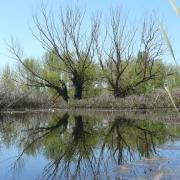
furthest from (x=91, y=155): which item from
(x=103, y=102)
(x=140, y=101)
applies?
(x=103, y=102)

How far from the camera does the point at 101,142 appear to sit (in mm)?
9414

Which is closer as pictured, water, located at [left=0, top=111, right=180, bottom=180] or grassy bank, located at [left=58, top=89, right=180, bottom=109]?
water, located at [left=0, top=111, right=180, bottom=180]

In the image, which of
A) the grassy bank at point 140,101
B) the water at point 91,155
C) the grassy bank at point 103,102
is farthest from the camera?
the grassy bank at point 140,101

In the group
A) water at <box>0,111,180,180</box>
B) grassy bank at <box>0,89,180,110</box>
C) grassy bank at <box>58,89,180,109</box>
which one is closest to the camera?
water at <box>0,111,180,180</box>

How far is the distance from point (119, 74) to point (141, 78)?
7.58 ft

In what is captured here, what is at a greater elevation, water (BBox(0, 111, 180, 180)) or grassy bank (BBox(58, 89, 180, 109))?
grassy bank (BBox(58, 89, 180, 109))

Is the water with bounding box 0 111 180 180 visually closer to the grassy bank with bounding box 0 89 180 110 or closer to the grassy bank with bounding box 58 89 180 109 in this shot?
the grassy bank with bounding box 0 89 180 110

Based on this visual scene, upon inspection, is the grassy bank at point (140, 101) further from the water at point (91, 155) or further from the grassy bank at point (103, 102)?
the water at point (91, 155)

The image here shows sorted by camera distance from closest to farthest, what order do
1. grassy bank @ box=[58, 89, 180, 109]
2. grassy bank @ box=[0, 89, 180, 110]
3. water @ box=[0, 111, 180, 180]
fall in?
water @ box=[0, 111, 180, 180] → grassy bank @ box=[0, 89, 180, 110] → grassy bank @ box=[58, 89, 180, 109]

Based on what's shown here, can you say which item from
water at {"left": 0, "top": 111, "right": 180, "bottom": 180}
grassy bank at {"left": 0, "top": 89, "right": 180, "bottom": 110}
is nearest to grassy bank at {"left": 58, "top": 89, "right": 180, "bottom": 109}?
grassy bank at {"left": 0, "top": 89, "right": 180, "bottom": 110}

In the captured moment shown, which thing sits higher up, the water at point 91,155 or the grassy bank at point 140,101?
the grassy bank at point 140,101

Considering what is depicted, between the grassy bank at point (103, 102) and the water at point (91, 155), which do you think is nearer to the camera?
the water at point (91, 155)

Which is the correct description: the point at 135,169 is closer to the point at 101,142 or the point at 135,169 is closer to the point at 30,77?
the point at 101,142

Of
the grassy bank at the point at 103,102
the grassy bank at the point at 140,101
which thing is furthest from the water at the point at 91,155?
the grassy bank at the point at 140,101
